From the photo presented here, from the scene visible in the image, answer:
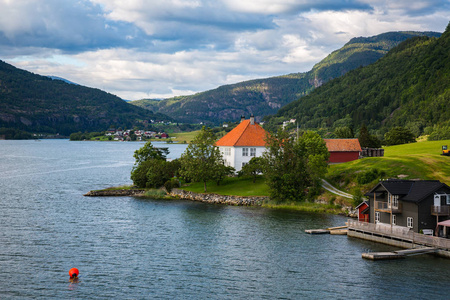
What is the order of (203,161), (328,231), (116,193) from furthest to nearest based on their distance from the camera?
(116,193) → (203,161) → (328,231)

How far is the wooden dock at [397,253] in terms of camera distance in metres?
40.7

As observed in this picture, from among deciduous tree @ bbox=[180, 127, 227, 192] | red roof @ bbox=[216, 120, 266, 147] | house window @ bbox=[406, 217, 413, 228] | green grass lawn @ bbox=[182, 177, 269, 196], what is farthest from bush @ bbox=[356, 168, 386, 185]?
deciduous tree @ bbox=[180, 127, 227, 192]

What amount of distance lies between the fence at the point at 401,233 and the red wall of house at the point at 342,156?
A: 4241 cm

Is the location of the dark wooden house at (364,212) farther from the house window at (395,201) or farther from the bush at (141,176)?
the bush at (141,176)

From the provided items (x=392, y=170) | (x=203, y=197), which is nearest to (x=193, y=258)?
(x=203, y=197)

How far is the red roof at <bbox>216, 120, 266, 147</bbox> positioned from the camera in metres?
86.2

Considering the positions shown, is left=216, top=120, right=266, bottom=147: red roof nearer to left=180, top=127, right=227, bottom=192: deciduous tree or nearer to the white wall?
the white wall

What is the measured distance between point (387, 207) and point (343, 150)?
4418 centimetres

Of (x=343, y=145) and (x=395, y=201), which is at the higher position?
(x=343, y=145)

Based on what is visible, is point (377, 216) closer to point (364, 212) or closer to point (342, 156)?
point (364, 212)

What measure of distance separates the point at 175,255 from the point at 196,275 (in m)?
6.48

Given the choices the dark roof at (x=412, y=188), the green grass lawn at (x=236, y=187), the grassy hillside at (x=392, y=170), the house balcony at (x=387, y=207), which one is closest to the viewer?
the dark roof at (x=412, y=188)

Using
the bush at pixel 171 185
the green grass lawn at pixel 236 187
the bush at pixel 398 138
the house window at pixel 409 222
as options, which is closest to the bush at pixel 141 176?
the bush at pixel 171 185

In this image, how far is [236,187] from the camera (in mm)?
79438
